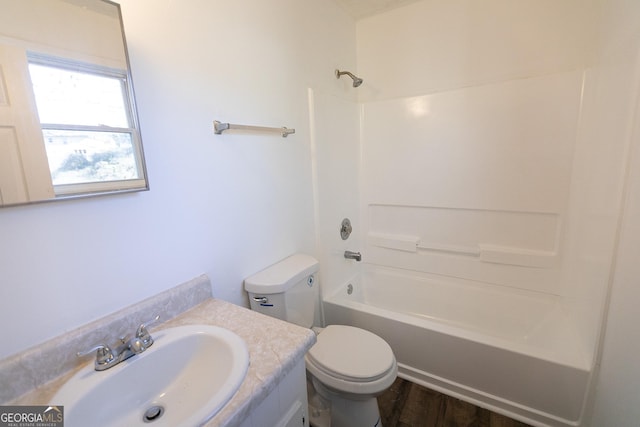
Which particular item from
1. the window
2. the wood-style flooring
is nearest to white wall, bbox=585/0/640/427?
the wood-style flooring

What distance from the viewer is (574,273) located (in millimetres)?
1590

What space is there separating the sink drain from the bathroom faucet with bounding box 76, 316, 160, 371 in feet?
0.52

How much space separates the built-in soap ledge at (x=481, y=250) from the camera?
181 centimetres

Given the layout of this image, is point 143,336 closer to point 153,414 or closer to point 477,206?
point 153,414

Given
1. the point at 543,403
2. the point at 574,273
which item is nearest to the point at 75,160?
the point at 543,403

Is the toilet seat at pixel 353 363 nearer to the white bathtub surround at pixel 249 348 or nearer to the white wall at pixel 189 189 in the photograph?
the white bathtub surround at pixel 249 348

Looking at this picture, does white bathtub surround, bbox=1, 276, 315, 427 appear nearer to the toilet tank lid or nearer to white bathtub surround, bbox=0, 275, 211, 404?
white bathtub surround, bbox=0, 275, 211, 404

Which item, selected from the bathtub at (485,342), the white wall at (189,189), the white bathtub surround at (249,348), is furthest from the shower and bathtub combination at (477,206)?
the white bathtub surround at (249,348)

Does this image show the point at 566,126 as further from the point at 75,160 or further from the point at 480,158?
the point at 75,160

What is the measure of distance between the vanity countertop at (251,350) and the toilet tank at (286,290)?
0.23 metres

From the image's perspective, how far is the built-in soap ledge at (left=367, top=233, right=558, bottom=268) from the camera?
181cm

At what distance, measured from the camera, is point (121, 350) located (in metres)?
0.77

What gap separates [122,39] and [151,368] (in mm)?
1005

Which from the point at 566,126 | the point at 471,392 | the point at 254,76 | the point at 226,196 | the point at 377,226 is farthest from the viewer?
the point at 377,226
